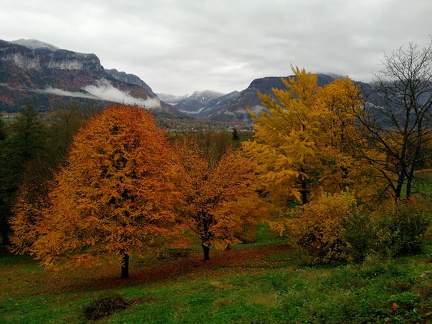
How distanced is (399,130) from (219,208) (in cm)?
1466

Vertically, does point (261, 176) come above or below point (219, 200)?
above

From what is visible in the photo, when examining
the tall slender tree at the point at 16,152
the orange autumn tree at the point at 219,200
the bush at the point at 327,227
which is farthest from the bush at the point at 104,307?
the tall slender tree at the point at 16,152

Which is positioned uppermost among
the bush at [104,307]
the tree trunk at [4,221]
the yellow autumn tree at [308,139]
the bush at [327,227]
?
the yellow autumn tree at [308,139]

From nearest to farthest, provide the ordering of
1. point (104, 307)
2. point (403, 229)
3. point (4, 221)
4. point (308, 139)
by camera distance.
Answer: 1. point (104, 307)
2. point (403, 229)
3. point (308, 139)
4. point (4, 221)

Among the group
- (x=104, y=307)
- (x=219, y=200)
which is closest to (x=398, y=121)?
(x=219, y=200)

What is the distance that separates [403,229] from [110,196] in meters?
17.6

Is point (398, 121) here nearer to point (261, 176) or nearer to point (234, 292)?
point (261, 176)

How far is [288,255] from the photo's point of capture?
25578 mm

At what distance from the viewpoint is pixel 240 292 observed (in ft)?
51.1

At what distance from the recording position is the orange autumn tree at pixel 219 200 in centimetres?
2516

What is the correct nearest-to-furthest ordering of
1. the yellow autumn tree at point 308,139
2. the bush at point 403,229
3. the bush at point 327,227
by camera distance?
the bush at point 403,229
the bush at point 327,227
the yellow autumn tree at point 308,139

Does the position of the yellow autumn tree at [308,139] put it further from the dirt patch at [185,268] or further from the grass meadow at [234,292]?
the grass meadow at [234,292]

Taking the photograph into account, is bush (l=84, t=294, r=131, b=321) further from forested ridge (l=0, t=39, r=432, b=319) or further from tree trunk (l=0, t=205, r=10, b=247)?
tree trunk (l=0, t=205, r=10, b=247)

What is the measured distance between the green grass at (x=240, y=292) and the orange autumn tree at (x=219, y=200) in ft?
9.00
